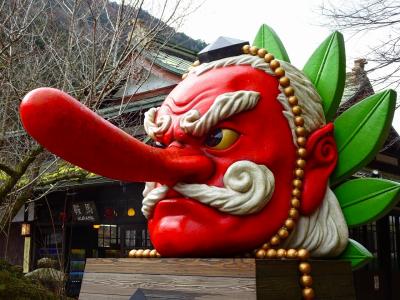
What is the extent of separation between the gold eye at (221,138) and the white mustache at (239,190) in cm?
10

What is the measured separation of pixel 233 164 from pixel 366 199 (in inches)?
26.1

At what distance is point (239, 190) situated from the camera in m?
1.96

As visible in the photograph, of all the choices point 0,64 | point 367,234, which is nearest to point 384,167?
point 367,234

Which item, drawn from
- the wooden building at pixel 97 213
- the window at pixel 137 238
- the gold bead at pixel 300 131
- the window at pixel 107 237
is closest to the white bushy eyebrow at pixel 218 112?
the gold bead at pixel 300 131

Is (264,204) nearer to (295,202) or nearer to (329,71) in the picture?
(295,202)

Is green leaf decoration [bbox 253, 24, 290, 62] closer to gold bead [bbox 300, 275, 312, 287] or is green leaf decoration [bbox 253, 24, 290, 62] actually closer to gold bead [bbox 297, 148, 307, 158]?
gold bead [bbox 297, 148, 307, 158]

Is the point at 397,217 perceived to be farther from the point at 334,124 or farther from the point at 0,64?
the point at 334,124

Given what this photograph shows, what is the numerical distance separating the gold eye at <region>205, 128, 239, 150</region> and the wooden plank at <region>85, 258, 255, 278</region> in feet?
1.53

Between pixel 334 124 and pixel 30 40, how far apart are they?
5.88 m

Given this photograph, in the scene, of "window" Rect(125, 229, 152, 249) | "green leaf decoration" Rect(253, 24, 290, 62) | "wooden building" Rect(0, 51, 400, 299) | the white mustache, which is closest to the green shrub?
"wooden building" Rect(0, 51, 400, 299)

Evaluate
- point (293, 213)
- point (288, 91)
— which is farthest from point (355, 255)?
point (288, 91)

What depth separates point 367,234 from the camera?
8.63m

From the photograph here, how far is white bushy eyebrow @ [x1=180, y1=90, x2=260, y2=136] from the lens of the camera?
2.03 metres

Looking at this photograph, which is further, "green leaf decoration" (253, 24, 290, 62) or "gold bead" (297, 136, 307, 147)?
"green leaf decoration" (253, 24, 290, 62)
